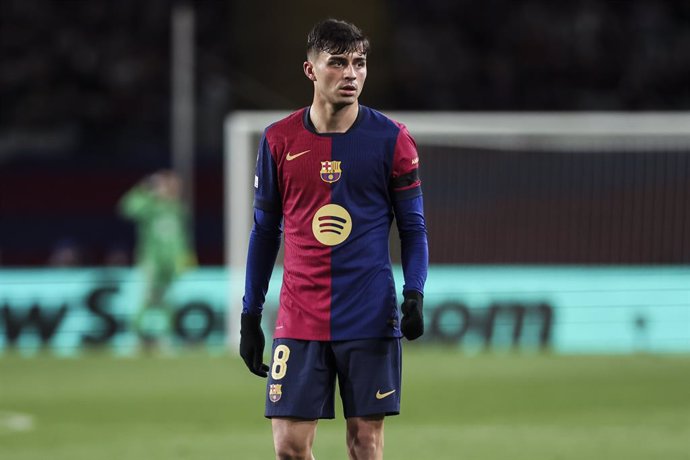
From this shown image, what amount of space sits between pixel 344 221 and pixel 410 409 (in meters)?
5.72

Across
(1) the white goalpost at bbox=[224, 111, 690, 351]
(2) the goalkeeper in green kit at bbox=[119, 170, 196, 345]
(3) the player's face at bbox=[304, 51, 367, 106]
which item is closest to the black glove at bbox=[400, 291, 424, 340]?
(3) the player's face at bbox=[304, 51, 367, 106]

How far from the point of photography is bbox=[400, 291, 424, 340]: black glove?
194 inches

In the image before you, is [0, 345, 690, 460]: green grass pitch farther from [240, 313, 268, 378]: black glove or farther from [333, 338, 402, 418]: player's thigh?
[333, 338, 402, 418]: player's thigh

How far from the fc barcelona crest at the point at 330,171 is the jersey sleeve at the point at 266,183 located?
19 cm

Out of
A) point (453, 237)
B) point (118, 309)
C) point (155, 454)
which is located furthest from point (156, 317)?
point (155, 454)

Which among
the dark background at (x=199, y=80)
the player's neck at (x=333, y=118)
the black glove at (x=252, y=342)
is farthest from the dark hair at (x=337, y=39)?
the dark background at (x=199, y=80)

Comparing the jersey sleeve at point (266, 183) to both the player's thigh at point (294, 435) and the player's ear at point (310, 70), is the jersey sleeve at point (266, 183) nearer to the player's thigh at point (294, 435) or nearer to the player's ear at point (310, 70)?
the player's ear at point (310, 70)

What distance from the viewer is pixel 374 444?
4.99 meters

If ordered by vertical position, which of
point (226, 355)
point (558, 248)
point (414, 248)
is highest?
point (414, 248)

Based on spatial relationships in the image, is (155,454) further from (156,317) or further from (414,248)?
(156,317)

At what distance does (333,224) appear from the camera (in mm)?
5031

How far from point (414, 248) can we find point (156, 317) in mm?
10767

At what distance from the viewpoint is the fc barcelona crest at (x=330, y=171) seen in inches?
198

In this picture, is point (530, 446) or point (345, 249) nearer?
point (345, 249)
